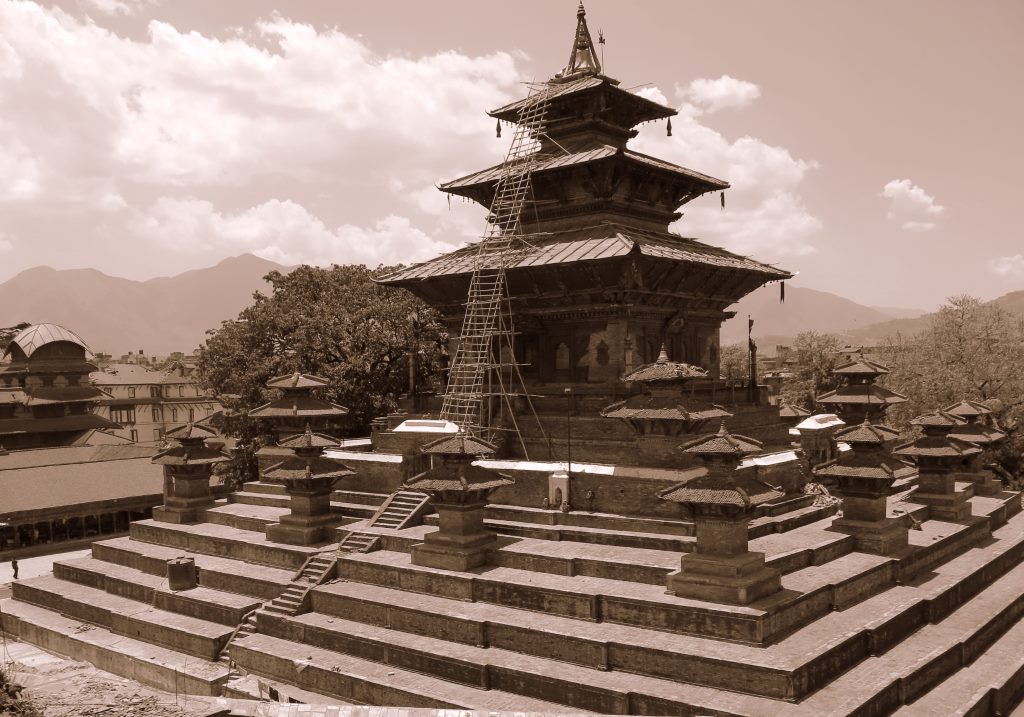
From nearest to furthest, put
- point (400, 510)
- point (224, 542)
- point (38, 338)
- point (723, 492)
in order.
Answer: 1. point (723, 492)
2. point (400, 510)
3. point (224, 542)
4. point (38, 338)

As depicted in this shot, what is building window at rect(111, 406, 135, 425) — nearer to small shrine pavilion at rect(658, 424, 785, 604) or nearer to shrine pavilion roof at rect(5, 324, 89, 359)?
shrine pavilion roof at rect(5, 324, 89, 359)

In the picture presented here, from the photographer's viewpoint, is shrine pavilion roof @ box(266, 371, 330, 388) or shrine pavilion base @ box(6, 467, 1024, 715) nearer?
shrine pavilion base @ box(6, 467, 1024, 715)

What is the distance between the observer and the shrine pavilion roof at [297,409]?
2148 cm

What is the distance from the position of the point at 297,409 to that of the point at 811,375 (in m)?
36.1

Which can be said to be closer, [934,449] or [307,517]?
[307,517]

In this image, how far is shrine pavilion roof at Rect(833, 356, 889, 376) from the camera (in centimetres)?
2092

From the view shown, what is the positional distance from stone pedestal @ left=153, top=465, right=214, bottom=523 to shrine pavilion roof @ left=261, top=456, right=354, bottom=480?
4.37 metres

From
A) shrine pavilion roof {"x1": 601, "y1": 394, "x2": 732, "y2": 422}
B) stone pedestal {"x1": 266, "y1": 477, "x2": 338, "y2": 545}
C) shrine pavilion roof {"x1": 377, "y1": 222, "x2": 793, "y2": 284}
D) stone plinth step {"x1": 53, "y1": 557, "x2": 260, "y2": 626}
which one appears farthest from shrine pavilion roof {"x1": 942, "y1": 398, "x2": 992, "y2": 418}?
stone plinth step {"x1": 53, "y1": 557, "x2": 260, "y2": 626}

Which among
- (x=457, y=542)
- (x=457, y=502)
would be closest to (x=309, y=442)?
(x=457, y=502)

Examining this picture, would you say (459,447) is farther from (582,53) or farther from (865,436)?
(582,53)

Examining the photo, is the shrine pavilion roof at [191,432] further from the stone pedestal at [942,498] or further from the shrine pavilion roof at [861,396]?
the stone pedestal at [942,498]

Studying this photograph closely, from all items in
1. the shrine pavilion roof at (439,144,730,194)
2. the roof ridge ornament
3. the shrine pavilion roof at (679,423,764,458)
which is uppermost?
the roof ridge ornament

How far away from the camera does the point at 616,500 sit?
17031mm

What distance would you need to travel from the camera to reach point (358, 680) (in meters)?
13.6
